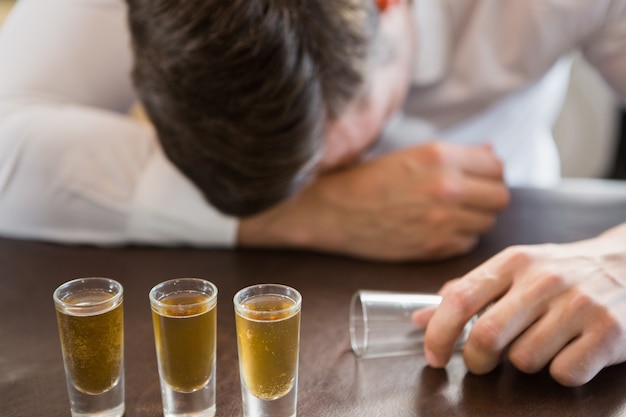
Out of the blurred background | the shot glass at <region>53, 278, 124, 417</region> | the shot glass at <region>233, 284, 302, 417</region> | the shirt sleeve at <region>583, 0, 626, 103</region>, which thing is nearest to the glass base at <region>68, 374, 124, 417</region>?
the shot glass at <region>53, 278, 124, 417</region>

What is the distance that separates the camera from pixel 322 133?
1.09m

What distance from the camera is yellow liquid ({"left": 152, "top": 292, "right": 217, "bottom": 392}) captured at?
0.79 meters

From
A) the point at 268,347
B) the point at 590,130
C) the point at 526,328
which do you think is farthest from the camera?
the point at 590,130

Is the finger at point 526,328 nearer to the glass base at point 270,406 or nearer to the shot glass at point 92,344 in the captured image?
the glass base at point 270,406

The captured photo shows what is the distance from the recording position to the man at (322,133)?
92 cm

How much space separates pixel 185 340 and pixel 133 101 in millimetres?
991

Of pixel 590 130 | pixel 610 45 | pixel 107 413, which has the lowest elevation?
pixel 590 130

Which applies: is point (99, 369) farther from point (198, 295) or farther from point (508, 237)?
point (508, 237)

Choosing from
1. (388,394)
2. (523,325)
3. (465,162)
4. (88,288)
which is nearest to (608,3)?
(465,162)

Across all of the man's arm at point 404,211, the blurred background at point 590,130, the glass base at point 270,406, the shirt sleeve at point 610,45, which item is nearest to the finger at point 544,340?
the glass base at point 270,406

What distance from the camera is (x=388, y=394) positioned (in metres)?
0.86

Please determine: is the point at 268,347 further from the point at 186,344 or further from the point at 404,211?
the point at 404,211

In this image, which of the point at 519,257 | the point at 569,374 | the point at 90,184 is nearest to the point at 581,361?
the point at 569,374

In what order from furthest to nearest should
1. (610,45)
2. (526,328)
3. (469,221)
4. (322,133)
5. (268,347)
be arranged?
(610,45), (469,221), (322,133), (526,328), (268,347)
